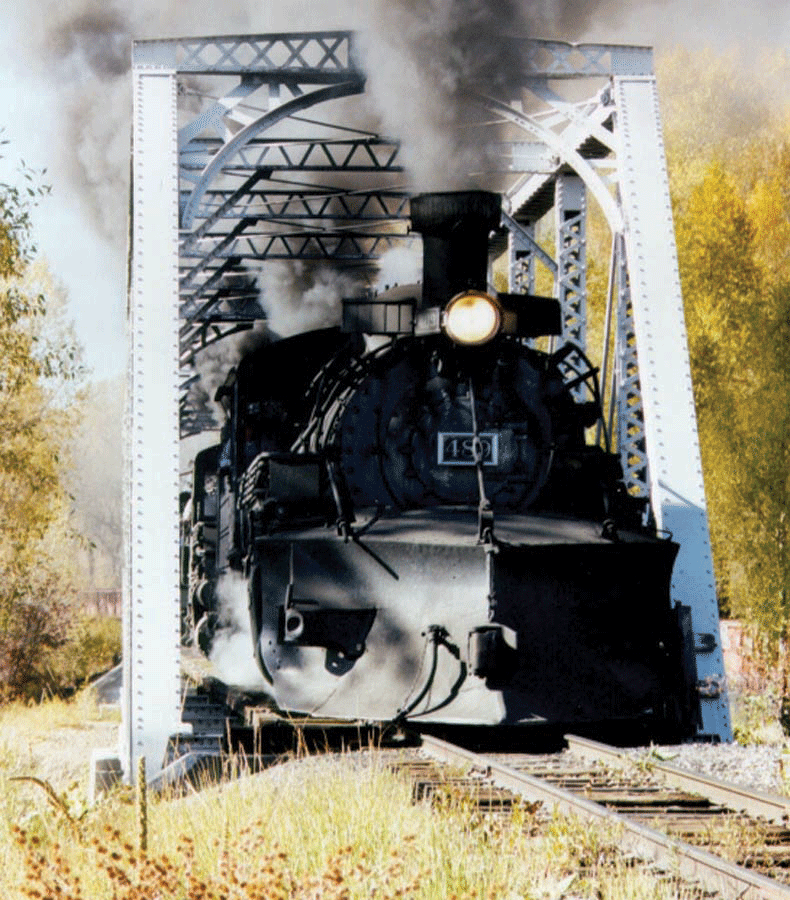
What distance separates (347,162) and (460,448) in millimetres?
6216

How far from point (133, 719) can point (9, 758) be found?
1066 mm

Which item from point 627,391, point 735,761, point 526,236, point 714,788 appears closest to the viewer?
point 714,788

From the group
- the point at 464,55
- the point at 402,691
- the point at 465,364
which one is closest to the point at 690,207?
the point at 464,55

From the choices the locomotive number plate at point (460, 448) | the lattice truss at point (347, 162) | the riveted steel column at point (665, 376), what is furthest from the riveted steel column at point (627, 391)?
the locomotive number plate at point (460, 448)

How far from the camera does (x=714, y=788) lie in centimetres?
604

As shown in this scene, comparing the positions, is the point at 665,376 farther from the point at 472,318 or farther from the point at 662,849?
the point at 662,849

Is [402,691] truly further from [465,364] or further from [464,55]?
[464,55]

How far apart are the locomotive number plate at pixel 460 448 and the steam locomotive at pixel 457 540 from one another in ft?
0.03

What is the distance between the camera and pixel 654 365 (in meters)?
9.28

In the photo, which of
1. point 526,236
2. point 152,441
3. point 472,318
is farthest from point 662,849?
point 526,236

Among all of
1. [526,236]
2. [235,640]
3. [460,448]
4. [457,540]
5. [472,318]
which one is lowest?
[235,640]

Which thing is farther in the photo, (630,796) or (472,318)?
(472,318)

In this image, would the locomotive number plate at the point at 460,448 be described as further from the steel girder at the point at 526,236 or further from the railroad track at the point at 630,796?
the railroad track at the point at 630,796

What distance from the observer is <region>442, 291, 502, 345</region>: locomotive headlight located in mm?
7715
